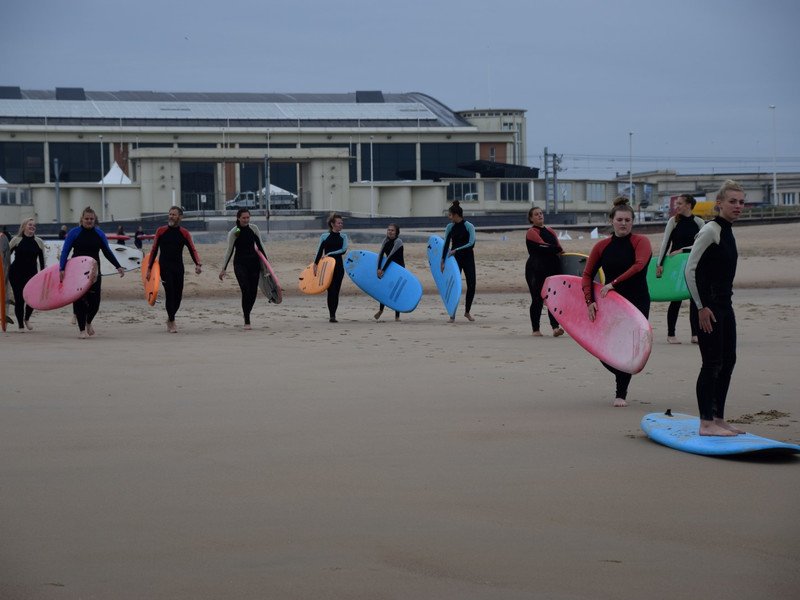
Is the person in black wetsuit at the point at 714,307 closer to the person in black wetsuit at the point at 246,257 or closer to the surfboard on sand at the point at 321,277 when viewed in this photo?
the person in black wetsuit at the point at 246,257

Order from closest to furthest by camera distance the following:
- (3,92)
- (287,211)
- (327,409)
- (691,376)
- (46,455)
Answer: (46,455), (327,409), (691,376), (287,211), (3,92)

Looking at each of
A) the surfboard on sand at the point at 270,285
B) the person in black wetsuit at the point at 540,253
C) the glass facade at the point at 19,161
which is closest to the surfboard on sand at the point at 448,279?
the person in black wetsuit at the point at 540,253

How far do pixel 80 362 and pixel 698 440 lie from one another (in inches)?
241

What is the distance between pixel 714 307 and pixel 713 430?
667mm

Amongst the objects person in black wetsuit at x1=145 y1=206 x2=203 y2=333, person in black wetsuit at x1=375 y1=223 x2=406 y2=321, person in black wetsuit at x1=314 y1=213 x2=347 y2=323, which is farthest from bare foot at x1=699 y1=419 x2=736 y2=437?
person in black wetsuit at x1=375 y1=223 x2=406 y2=321

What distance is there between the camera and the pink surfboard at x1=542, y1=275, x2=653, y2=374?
24.5 ft

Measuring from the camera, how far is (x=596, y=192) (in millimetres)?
73375

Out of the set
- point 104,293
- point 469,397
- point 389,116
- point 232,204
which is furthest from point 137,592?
point 389,116

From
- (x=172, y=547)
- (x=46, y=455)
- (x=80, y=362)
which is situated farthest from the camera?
(x=80, y=362)

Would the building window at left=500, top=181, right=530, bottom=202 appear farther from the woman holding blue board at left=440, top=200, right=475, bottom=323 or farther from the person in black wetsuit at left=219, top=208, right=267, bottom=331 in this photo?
the person in black wetsuit at left=219, top=208, right=267, bottom=331

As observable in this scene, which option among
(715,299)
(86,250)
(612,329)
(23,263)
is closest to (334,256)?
(86,250)

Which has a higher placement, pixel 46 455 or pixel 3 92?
pixel 3 92

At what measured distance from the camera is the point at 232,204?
199 feet

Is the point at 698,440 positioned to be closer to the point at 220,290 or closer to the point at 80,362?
the point at 80,362
